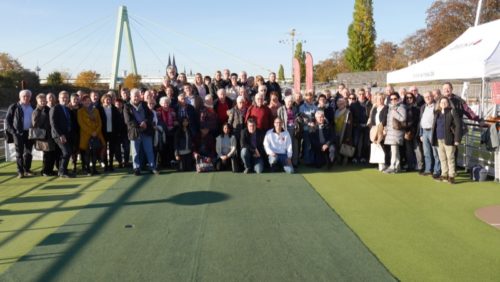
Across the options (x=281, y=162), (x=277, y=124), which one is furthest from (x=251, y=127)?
(x=281, y=162)

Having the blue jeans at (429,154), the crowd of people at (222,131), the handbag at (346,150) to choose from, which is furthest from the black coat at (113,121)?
the blue jeans at (429,154)

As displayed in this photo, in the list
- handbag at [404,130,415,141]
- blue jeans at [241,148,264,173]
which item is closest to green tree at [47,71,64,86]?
blue jeans at [241,148,264,173]

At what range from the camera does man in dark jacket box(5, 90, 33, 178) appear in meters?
7.80

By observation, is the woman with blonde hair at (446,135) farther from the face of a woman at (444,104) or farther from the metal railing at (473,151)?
the metal railing at (473,151)

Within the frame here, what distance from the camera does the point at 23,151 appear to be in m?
7.97

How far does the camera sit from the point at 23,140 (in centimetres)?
795

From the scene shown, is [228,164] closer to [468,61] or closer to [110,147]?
[110,147]

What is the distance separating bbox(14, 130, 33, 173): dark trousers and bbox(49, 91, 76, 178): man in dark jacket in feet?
2.22

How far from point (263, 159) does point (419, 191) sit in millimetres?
2998

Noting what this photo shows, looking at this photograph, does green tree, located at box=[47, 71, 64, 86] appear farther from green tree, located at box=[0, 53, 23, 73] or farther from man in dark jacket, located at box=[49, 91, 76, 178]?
man in dark jacket, located at box=[49, 91, 76, 178]

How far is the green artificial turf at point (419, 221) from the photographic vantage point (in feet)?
12.6

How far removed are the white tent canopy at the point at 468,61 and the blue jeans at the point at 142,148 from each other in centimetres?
654

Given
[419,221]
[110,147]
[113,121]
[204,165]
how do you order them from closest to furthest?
[419,221] < [204,165] < [113,121] < [110,147]

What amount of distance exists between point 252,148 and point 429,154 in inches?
130
